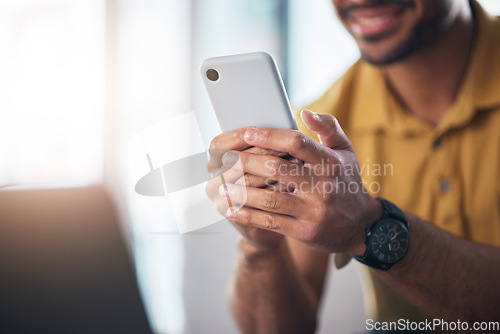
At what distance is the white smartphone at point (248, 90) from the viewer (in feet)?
1.59

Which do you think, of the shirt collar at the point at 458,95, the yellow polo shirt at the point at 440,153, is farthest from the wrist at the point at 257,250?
the shirt collar at the point at 458,95

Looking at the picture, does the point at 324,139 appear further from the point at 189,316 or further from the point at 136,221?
the point at 189,316

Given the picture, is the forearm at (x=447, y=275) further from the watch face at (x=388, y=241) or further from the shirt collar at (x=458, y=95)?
the shirt collar at (x=458, y=95)

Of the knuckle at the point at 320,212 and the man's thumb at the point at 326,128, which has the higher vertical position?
the man's thumb at the point at 326,128

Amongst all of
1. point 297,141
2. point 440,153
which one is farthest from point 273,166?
point 440,153

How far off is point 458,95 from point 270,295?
53 cm

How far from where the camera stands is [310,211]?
466 mm

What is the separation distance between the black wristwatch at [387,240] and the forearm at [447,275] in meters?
0.02

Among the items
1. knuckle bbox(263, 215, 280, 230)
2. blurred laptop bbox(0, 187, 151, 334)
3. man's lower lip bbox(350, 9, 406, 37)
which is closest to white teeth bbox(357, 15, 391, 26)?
man's lower lip bbox(350, 9, 406, 37)

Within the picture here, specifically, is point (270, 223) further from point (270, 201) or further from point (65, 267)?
point (65, 267)

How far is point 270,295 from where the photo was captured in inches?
29.1

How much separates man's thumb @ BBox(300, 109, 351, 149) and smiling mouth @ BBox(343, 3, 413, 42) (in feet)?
1.48

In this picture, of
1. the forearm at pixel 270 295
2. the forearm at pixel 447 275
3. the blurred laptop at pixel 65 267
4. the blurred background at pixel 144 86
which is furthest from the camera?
the blurred background at pixel 144 86

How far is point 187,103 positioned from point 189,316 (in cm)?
94
